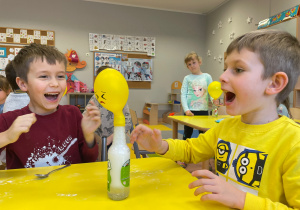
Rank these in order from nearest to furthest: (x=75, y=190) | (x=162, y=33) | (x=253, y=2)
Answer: (x=75, y=190) → (x=253, y=2) → (x=162, y=33)

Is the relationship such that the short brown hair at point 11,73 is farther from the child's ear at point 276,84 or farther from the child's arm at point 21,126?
the child's ear at point 276,84

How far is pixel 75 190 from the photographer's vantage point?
0.68 m

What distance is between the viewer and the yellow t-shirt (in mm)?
626

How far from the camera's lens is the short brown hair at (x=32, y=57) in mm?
1098

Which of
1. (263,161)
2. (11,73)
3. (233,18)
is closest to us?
(263,161)

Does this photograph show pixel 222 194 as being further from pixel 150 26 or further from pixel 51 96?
pixel 150 26

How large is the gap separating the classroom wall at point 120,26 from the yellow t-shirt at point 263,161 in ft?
18.7

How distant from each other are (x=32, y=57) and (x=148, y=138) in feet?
2.33

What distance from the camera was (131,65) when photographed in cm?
637

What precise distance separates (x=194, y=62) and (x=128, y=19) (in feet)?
12.2

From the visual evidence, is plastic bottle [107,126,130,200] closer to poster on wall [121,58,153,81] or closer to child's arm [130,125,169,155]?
child's arm [130,125,169,155]

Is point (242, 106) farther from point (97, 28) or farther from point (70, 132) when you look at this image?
point (97, 28)

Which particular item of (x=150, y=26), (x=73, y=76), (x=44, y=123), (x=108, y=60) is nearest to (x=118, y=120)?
(x=44, y=123)

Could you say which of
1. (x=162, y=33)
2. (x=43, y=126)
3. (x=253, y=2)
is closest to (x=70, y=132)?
(x=43, y=126)
